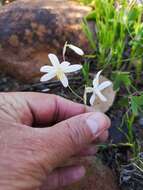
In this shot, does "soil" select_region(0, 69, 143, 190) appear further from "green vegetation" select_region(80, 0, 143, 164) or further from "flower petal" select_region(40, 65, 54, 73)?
"flower petal" select_region(40, 65, 54, 73)

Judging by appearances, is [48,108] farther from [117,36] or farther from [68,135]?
[117,36]

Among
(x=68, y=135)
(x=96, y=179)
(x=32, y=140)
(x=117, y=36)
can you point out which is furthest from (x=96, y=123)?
(x=117, y=36)

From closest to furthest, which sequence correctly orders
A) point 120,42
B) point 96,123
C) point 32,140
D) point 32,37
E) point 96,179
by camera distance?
point 32,140 → point 96,123 → point 96,179 → point 120,42 → point 32,37

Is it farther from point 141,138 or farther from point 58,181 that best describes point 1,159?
point 141,138

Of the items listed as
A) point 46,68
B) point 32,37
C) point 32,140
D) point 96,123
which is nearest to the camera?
point 32,140

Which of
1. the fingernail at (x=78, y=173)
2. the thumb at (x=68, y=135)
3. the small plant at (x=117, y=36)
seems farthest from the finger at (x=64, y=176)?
the small plant at (x=117, y=36)

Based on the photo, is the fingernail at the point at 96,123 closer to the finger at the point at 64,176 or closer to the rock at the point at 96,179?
the finger at the point at 64,176

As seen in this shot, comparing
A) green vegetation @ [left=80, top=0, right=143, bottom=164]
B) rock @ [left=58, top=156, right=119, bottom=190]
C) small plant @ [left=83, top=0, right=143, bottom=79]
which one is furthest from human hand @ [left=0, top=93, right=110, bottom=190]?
small plant @ [left=83, top=0, right=143, bottom=79]
